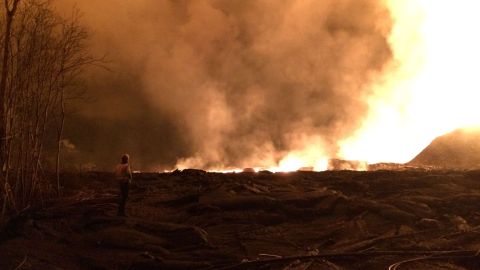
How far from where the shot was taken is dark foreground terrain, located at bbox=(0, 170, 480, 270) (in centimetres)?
1066

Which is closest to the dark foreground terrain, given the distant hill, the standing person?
the standing person

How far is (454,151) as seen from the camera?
33.8 m

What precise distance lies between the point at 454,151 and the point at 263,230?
2481cm

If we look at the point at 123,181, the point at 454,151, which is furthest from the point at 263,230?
the point at 454,151

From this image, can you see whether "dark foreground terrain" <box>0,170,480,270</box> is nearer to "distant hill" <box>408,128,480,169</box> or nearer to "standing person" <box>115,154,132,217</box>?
"standing person" <box>115,154,132,217</box>

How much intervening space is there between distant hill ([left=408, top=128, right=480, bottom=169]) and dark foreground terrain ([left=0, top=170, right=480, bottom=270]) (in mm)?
12798

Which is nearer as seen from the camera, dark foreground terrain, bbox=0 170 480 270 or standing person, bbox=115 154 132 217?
dark foreground terrain, bbox=0 170 480 270

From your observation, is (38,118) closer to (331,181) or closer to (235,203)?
(235,203)

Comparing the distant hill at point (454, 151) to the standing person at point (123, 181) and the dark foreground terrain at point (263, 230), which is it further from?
the standing person at point (123, 181)

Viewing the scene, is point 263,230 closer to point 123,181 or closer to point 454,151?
point 123,181

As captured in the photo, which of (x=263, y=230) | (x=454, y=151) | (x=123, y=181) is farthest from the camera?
(x=454, y=151)

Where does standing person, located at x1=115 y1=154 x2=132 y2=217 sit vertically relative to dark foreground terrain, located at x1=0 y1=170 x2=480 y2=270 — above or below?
above

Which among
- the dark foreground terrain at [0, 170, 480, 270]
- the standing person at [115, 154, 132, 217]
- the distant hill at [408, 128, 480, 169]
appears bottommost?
the dark foreground terrain at [0, 170, 480, 270]

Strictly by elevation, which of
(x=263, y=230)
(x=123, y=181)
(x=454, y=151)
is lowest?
(x=263, y=230)
